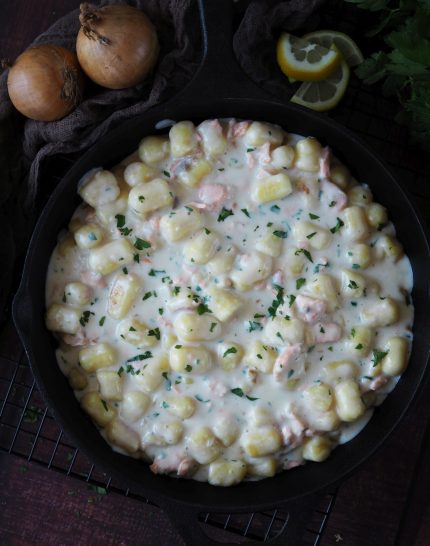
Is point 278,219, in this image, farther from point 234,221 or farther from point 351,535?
point 351,535

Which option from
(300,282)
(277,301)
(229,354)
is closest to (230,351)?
(229,354)

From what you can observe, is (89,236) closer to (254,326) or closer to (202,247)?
(202,247)

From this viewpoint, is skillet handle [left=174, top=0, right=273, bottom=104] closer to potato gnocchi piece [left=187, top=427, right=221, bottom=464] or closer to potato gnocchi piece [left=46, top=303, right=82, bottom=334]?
potato gnocchi piece [left=46, top=303, right=82, bottom=334]

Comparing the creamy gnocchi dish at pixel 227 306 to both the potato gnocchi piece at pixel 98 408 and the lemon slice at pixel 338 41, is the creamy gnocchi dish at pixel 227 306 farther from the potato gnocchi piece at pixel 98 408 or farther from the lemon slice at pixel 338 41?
the lemon slice at pixel 338 41

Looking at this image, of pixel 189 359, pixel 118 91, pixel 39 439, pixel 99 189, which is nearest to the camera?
pixel 189 359

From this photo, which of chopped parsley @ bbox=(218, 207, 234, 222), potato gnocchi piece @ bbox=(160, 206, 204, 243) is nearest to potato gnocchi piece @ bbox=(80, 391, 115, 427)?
potato gnocchi piece @ bbox=(160, 206, 204, 243)

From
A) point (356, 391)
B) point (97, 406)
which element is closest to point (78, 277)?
point (97, 406)

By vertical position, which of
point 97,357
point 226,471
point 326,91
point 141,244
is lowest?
point 226,471
